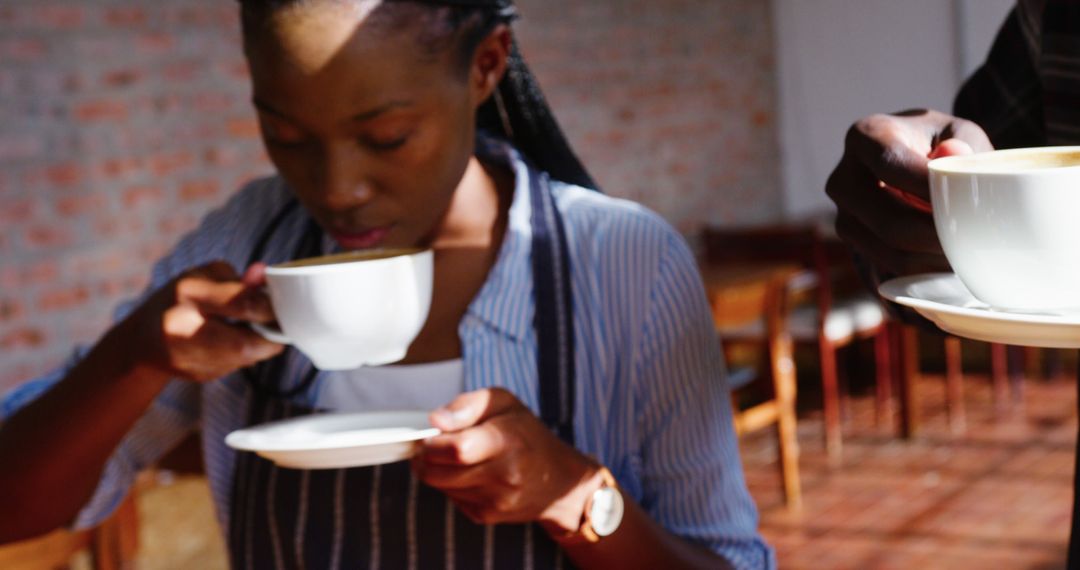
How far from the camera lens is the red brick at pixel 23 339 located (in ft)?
11.1

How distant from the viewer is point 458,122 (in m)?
1.17

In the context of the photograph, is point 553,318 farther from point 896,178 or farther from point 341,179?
point 896,178

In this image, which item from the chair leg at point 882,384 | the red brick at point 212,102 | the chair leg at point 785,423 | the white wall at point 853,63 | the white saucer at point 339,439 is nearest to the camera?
the white saucer at point 339,439

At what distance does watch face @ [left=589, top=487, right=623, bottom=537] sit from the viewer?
108cm

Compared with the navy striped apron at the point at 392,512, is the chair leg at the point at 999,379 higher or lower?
Result: lower

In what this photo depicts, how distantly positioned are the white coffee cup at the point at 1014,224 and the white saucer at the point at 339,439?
454 mm

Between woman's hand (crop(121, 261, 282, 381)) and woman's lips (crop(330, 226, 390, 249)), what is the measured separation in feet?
0.34

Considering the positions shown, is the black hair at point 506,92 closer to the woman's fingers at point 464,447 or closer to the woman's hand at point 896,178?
the woman's fingers at point 464,447

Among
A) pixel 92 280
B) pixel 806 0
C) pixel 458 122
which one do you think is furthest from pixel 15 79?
pixel 806 0

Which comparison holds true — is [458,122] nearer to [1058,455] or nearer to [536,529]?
[536,529]

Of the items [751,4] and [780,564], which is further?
[751,4]

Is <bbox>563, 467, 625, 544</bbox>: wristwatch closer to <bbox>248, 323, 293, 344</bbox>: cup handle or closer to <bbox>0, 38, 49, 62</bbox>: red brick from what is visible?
<bbox>248, 323, 293, 344</bbox>: cup handle

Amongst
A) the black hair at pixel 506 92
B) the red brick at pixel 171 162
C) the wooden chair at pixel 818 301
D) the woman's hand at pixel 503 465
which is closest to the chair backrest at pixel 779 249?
the wooden chair at pixel 818 301

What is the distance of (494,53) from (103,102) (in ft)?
8.72
